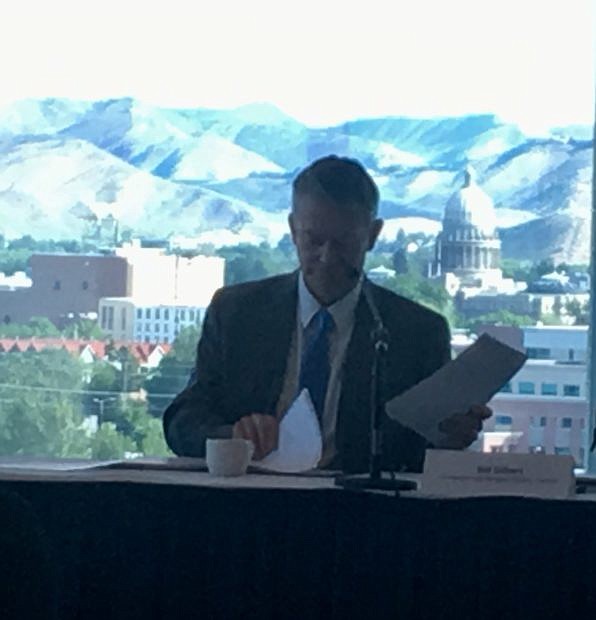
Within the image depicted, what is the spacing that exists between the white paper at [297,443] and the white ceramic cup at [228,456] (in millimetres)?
105

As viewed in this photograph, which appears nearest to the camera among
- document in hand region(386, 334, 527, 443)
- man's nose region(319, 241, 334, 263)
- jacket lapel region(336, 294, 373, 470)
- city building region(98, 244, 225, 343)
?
document in hand region(386, 334, 527, 443)

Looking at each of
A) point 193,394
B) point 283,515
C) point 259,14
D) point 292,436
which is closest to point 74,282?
point 259,14

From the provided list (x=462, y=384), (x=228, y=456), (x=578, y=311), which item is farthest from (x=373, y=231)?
(x=578, y=311)

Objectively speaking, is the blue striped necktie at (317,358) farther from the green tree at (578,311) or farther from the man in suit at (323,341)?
the green tree at (578,311)

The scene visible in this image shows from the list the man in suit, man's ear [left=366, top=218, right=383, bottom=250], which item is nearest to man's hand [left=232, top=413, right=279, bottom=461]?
the man in suit

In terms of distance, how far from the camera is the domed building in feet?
15.5

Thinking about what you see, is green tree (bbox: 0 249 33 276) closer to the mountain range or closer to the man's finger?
the mountain range

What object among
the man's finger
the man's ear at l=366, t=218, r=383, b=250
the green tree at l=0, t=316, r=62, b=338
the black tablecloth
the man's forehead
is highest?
the man's forehead

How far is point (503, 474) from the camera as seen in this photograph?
2670 mm

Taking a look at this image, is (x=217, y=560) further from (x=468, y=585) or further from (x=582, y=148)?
(x=582, y=148)

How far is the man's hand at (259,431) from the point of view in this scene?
291 centimetres

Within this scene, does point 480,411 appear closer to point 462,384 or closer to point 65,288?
point 462,384

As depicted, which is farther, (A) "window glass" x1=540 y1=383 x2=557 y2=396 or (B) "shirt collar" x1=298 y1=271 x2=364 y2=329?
(A) "window glass" x1=540 y1=383 x2=557 y2=396

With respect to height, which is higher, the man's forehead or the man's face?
the man's forehead
